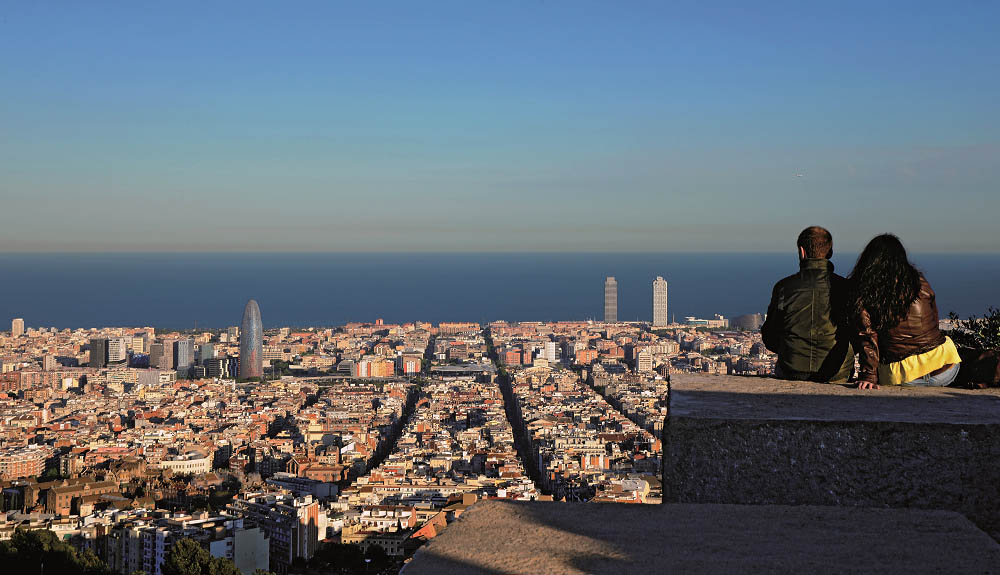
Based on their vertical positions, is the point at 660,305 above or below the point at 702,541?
below

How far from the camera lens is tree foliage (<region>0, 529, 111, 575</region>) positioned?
33.3ft

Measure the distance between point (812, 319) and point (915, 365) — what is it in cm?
34

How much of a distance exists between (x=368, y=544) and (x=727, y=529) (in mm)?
12286

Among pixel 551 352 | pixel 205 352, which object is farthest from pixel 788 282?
pixel 205 352

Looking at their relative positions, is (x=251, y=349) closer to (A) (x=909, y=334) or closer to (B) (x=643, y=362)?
(B) (x=643, y=362)

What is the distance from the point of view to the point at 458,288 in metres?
89.5

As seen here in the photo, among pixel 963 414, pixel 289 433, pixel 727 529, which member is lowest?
pixel 289 433

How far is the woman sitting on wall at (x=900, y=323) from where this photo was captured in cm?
280

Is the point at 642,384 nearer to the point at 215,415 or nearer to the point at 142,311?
the point at 215,415

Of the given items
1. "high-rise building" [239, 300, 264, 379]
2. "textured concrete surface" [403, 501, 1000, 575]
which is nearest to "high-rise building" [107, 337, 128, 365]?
"high-rise building" [239, 300, 264, 379]

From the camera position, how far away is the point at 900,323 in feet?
9.34

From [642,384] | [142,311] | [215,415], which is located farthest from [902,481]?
[142,311]

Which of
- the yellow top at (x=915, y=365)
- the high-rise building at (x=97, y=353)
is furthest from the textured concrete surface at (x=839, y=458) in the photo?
the high-rise building at (x=97, y=353)

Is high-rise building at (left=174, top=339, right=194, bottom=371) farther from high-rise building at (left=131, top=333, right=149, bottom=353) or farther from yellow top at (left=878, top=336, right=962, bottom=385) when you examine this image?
yellow top at (left=878, top=336, right=962, bottom=385)
